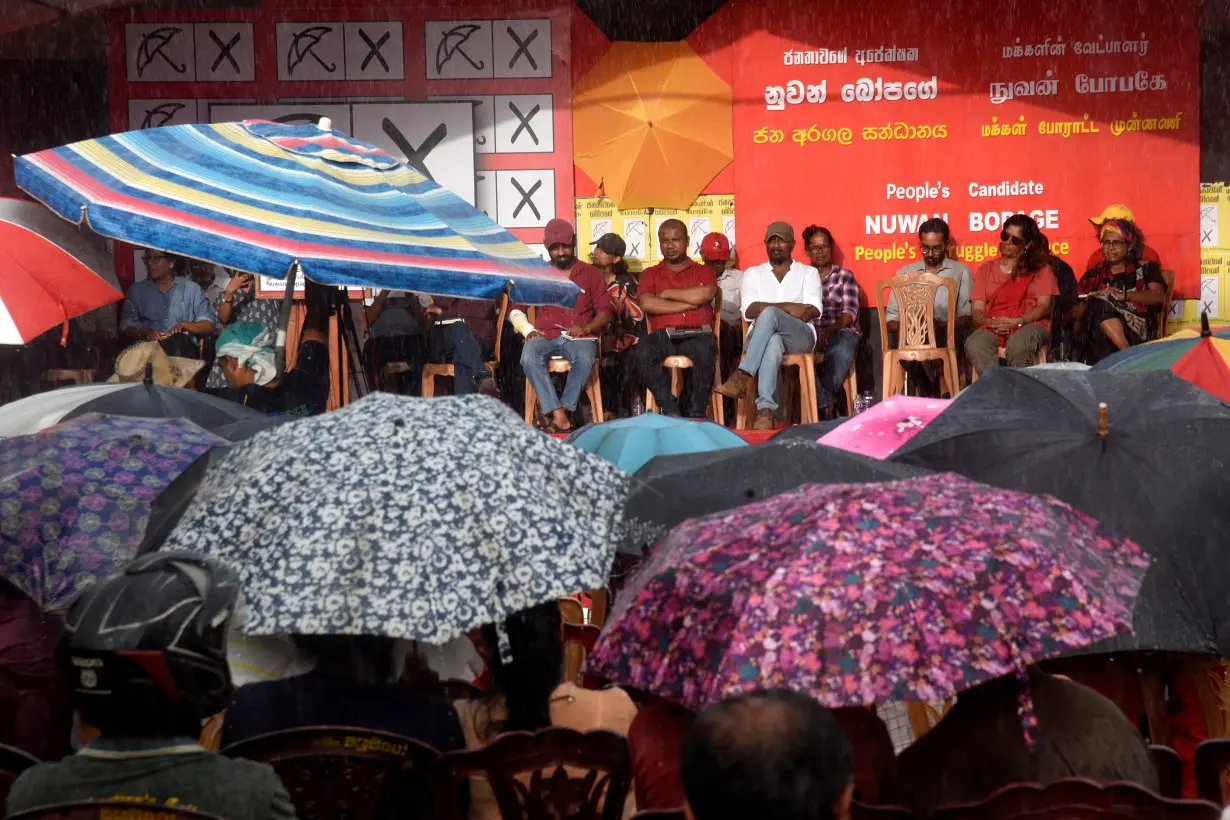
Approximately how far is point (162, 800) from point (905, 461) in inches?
91.7

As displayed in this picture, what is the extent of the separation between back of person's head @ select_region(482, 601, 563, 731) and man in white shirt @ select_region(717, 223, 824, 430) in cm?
608

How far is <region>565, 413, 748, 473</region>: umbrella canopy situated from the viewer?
5.11 meters

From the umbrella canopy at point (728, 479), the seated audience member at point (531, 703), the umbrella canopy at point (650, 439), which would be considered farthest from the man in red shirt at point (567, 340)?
the seated audience member at point (531, 703)

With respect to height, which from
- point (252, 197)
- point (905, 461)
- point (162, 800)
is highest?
point (252, 197)

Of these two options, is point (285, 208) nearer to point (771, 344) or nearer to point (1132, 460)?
point (1132, 460)

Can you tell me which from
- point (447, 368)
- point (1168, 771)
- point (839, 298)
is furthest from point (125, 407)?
point (839, 298)

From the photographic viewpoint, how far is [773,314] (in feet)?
31.8

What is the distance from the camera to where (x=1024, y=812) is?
233 cm

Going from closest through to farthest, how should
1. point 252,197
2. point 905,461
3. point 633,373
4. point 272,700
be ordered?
point 272,700, point 905,461, point 252,197, point 633,373

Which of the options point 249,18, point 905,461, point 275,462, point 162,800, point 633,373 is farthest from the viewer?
point 249,18

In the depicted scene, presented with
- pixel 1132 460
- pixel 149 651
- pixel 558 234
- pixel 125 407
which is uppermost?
pixel 558 234

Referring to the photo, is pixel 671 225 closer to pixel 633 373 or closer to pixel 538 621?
pixel 633 373

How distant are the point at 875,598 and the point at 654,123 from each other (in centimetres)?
896

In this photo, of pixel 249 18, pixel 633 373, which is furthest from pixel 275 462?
pixel 249 18
